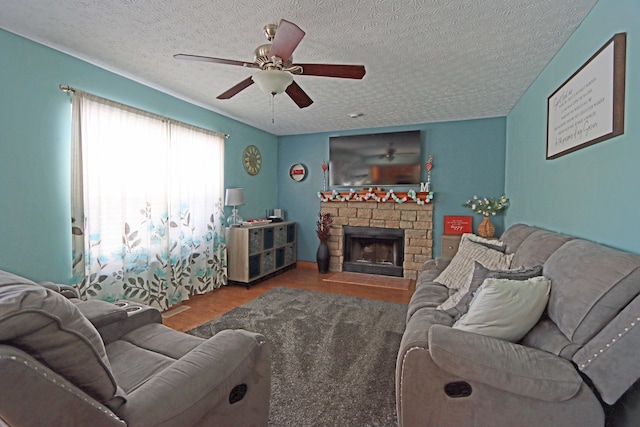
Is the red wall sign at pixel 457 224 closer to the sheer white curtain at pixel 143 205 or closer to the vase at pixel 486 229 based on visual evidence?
the vase at pixel 486 229

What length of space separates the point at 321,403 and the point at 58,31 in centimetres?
311

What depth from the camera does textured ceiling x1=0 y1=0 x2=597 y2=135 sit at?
1.87 m

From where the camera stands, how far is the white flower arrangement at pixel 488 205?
4094 mm

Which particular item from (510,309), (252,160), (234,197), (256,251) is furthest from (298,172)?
(510,309)

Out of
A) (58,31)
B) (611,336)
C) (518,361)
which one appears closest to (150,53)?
(58,31)

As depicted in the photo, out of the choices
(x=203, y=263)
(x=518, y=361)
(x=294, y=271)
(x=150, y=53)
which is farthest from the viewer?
(x=294, y=271)

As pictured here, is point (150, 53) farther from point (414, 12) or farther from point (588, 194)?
point (588, 194)

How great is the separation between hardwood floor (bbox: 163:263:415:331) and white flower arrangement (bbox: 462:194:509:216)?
1.42 metres

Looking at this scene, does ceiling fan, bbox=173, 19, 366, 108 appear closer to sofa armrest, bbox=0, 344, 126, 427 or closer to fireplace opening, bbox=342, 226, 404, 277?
sofa armrest, bbox=0, 344, 126, 427

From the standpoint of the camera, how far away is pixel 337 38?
222 centimetres

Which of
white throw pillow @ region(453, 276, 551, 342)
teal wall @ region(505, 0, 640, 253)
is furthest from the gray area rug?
teal wall @ region(505, 0, 640, 253)

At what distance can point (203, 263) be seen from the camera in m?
3.91

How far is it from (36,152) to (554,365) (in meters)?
3.47

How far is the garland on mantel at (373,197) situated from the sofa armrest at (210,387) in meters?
3.76
